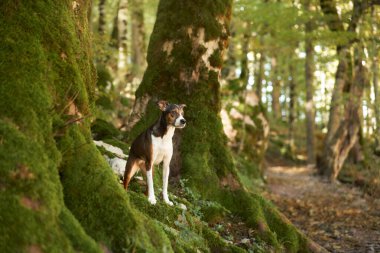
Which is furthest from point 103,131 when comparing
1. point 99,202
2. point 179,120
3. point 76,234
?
point 76,234

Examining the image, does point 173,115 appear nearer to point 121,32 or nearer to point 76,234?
point 76,234

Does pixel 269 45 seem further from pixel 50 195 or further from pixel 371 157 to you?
pixel 50 195

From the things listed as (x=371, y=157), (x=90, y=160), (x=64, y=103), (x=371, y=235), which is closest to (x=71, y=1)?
(x=64, y=103)

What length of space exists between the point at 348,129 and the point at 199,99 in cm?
1112

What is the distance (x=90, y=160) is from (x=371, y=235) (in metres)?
7.74

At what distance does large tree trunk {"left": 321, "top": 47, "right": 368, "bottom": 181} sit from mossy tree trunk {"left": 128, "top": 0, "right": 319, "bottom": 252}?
29.7 ft

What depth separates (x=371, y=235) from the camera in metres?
10.3

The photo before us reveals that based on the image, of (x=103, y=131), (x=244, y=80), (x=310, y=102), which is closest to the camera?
(x=103, y=131)

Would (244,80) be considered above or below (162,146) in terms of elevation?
above

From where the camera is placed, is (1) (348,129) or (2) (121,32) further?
(2) (121,32)

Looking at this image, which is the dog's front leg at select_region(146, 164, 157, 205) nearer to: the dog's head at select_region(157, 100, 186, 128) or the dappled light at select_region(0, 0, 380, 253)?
the dappled light at select_region(0, 0, 380, 253)

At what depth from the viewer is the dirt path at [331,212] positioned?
9891 millimetres

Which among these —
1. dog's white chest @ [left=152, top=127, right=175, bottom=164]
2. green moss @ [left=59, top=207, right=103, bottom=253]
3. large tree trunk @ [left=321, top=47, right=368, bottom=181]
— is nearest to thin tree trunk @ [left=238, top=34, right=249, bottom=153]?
large tree trunk @ [left=321, top=47, right=368, bottom=181]

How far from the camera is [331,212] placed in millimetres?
12781
